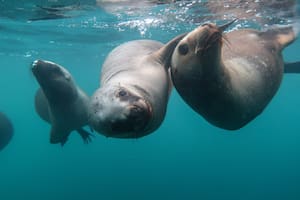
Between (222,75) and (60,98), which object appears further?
(60,98)

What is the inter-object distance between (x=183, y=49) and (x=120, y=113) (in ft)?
3.42

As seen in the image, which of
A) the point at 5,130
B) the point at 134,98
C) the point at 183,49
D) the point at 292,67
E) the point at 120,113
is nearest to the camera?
the point at 120,113

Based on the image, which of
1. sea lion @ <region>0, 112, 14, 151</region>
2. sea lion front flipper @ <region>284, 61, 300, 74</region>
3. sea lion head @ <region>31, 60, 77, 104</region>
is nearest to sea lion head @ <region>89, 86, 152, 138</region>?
sea lion head @ <region>31, 60, 77, 104</region>

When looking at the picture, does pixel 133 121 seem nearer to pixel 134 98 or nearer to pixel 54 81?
pixel 134 98

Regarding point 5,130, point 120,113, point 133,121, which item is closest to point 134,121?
point 133,121

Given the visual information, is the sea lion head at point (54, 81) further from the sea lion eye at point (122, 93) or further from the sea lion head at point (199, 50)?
the sea lion head at point (199, 50)

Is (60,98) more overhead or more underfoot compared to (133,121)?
more underfoot

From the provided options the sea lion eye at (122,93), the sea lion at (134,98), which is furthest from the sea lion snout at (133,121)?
the sea lion eye at (122,93)

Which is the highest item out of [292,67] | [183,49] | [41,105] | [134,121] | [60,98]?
[183,49]

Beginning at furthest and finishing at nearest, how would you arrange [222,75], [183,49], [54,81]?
[54,81]
[222,75]
[183,49]

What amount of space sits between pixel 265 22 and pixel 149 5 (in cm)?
493

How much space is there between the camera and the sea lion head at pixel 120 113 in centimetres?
337

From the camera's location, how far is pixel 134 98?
3551mm

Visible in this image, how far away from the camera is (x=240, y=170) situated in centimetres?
2841
